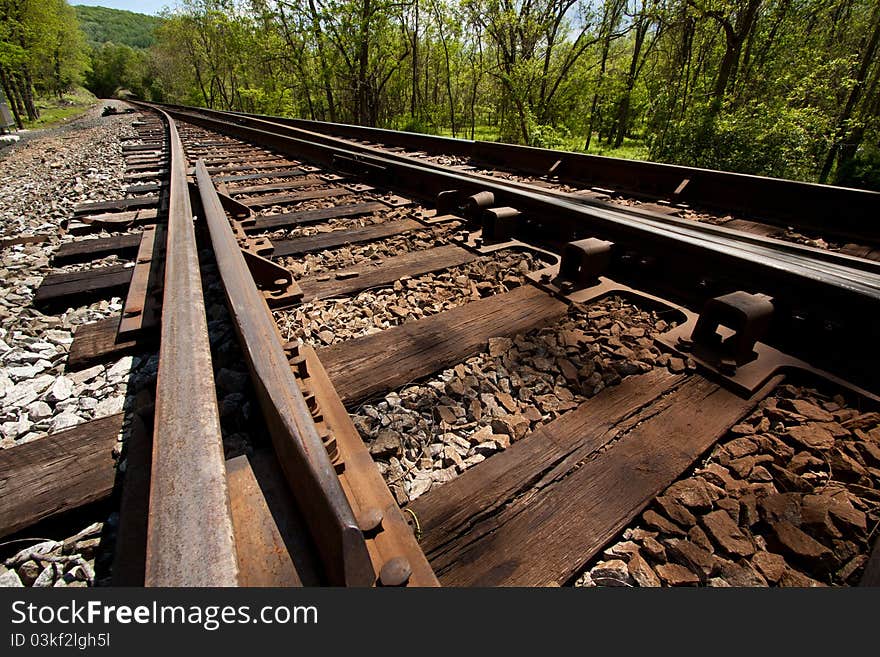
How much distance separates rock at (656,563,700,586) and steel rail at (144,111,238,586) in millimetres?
883

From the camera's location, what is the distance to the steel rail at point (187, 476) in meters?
0.60

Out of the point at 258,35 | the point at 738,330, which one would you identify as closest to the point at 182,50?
the point at 258,35

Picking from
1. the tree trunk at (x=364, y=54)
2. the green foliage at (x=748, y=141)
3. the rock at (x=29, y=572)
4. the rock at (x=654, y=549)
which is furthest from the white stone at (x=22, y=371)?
the tree trunk at (x=364, y=54)

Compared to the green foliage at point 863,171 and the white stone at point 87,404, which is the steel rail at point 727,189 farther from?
the green foliage at point 863,171

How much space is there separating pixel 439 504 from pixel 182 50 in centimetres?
5710

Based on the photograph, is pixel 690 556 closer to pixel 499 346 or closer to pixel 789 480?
pixel 789 480

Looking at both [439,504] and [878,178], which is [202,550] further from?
[878,178]

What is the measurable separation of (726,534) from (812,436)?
1.63ft

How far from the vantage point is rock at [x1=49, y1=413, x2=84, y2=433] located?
4.46ft

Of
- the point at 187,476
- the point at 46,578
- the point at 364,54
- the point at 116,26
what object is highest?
the point at 116,26

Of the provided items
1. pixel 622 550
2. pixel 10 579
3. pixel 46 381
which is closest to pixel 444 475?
pixel 622 550

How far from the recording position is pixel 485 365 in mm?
1599

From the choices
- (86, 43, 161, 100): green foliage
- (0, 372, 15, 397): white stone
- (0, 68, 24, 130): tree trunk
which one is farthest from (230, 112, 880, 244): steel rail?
(86, 43, 161, 100): green foliage

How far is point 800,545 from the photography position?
94 cm
